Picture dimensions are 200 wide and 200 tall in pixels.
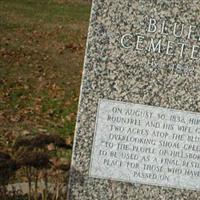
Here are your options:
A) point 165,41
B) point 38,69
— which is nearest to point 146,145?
point 165,41

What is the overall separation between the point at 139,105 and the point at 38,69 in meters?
5.89

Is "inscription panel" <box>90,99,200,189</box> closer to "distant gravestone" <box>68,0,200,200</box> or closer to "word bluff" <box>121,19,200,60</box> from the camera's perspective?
"distant gravestone" <box>68,0,200,200</box>

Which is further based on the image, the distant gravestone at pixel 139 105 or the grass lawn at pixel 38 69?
the grass lawn at pixel 38 69

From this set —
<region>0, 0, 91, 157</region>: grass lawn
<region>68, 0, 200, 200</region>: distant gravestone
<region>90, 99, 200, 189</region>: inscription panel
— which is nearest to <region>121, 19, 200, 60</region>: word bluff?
<region>68, 0, 200, 200</region>: distant gravestone

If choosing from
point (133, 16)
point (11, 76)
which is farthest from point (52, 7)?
point (133, 16)

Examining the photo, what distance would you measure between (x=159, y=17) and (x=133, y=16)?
0.47 feet

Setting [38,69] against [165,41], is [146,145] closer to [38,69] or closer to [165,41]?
[165,41]

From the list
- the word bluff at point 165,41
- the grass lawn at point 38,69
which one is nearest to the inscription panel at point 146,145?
the word bluff at point 165,41

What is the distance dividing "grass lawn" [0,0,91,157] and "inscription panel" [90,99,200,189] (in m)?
2.52

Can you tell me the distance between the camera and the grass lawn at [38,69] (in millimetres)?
6457

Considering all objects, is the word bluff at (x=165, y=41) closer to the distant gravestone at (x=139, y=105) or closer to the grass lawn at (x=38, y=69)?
the distant gravestone at (x=139, y=105)

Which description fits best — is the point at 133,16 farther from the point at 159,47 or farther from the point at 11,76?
the point at 11,76

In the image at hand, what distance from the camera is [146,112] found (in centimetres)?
325

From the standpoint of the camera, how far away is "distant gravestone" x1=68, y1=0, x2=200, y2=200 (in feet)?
10.4
